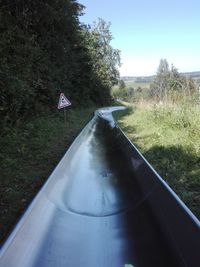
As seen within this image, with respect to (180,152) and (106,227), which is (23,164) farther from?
(106,227)

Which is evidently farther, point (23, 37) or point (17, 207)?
point (23, 37)

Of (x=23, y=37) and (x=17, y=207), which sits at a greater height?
(x=23, y=37)

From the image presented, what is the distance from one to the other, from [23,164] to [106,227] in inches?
169

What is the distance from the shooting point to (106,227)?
14.4ft

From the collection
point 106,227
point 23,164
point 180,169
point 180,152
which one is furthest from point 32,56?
point 106,227

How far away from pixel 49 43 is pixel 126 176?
13602 mm

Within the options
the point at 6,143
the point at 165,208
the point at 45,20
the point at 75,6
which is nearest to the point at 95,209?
the point at 165,208

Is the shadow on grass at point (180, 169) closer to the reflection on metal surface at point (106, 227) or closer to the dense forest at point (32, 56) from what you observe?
the reflection on metal surface at point (106, 227)

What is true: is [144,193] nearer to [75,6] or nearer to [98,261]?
[98,261]

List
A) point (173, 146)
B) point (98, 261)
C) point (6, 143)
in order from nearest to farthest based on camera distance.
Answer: point (98, 261)
point (173, 146)
point (6, 143)

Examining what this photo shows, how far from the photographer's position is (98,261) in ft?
11.7

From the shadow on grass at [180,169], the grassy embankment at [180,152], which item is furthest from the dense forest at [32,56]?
the shadow on grass at [180,169]

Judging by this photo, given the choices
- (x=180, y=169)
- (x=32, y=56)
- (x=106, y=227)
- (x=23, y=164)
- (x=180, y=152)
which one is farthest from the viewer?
(x=32, y=56)

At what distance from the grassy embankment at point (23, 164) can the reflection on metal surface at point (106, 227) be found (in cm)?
54
